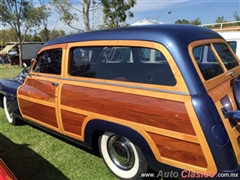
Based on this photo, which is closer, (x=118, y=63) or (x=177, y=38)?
(x=177, y=38)

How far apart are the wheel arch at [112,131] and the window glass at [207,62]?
85 cm

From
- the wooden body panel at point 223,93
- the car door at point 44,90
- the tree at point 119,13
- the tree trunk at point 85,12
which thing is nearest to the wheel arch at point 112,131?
the car door at point 44,90

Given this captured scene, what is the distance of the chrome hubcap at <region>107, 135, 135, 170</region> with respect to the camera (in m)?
2.43

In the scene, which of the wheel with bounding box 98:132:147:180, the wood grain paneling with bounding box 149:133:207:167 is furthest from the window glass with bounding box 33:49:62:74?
the wood grain paneling with bounding box 149:133:207:167

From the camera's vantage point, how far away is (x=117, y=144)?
2510 mm

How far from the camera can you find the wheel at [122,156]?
2.36m

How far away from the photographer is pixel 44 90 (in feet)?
10.4

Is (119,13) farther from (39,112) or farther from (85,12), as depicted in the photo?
(39,112)

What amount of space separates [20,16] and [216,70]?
2221 cm

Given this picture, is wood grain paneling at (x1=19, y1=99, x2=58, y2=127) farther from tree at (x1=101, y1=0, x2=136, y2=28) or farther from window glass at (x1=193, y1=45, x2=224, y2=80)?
tree at (x1=101, y1=0, x2=136, y2=28)

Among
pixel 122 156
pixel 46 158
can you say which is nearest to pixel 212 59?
pixel 122 156

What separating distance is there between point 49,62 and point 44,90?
1.52ft

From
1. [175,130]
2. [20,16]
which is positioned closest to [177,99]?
[175,130]

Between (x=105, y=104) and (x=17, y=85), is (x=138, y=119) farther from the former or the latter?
(x=17, y=85)
